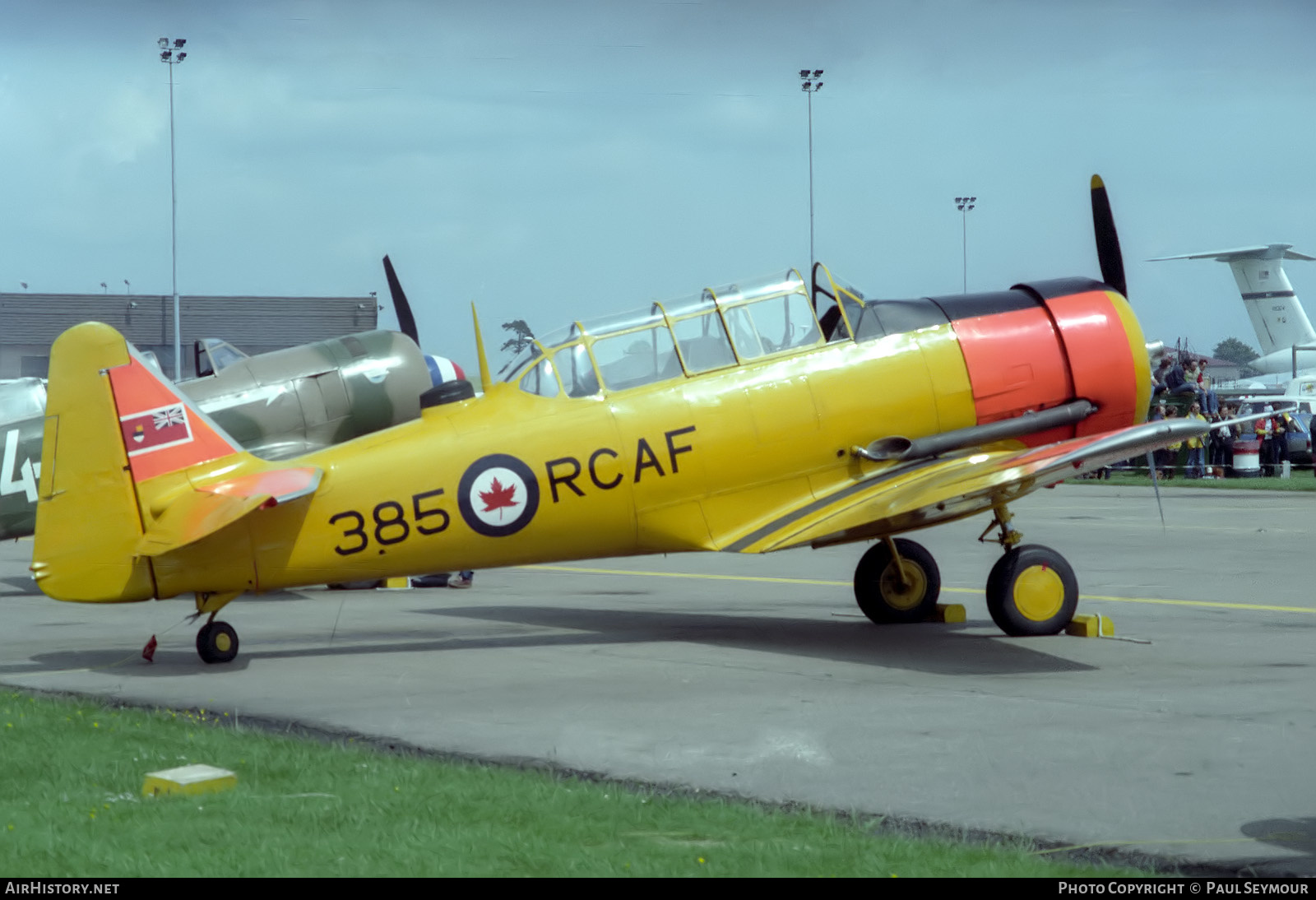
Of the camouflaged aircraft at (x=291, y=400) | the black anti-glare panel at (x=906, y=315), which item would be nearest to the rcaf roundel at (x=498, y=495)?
the black anti-glare panel at (x=906, y=315)

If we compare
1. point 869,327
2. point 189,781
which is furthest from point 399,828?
point 869,327

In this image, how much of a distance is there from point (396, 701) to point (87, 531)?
2.43m

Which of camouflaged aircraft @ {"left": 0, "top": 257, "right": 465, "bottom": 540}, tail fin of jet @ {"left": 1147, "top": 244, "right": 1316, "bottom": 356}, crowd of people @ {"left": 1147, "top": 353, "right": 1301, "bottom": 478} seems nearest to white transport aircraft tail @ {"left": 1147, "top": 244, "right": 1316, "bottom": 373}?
tail fin of jet @ {"left": 1147, "top": 244, "right": 1316, "bottom": 356}

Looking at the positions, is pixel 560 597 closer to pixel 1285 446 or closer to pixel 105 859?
pixel 105 859

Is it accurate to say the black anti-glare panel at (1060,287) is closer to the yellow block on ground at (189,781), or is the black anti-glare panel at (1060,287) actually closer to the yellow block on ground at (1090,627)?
the yellow block on ground at (1090,627)

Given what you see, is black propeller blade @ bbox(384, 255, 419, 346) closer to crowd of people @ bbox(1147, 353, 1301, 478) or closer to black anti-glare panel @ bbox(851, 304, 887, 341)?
black anti-glare panel @ bbox(851, 304, 887, 341)

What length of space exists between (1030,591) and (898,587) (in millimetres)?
1377

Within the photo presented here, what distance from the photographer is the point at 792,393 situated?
10117 mm

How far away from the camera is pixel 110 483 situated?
900cm

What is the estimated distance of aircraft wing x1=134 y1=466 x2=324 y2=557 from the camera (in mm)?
8719

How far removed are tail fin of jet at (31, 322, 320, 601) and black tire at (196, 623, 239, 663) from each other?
0.60 meters

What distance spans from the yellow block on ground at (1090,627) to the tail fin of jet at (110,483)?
17.6 feet

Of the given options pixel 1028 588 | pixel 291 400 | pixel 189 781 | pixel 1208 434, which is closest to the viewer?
pixel 189 781

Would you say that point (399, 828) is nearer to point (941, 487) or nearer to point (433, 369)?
point (941, 487)
